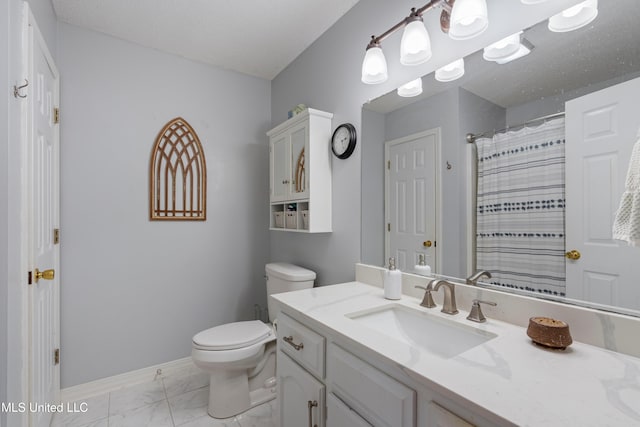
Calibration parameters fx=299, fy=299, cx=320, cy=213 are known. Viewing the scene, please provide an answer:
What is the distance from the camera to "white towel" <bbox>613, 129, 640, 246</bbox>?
74 centimetres

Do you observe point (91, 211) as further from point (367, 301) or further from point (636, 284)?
point (636, 284)

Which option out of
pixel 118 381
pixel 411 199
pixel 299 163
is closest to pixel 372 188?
pixel 411 199

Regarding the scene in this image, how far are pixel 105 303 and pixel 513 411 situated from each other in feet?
7.71

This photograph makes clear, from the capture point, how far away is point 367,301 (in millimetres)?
1287

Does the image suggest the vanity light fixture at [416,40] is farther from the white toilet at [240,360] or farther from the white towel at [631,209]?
the white toilet at [240,360]

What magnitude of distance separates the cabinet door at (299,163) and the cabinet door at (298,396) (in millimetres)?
1012

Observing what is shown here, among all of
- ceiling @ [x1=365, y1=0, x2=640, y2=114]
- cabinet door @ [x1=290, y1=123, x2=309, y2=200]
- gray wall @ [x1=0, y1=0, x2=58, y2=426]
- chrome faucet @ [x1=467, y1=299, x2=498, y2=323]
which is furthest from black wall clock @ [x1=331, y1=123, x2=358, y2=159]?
gray wall @ [x1=0, y1=0, x2=58, y2=426]

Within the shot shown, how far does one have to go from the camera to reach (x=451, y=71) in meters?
1.25

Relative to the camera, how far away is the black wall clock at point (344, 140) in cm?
174

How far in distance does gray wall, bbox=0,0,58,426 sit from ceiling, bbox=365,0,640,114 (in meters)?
1.66

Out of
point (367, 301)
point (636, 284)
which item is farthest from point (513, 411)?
point (367, 301)

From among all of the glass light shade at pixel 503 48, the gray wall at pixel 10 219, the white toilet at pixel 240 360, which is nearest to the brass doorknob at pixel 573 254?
the glass light shade at pixel 503 48

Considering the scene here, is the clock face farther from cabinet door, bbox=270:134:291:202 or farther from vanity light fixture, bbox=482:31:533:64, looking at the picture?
vanity light fixture, bbox=482:31:533:64

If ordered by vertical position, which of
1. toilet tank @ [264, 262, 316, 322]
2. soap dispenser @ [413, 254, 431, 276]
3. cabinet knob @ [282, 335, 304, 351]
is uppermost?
soap dispenser @ [413, 254, 431, 276]
